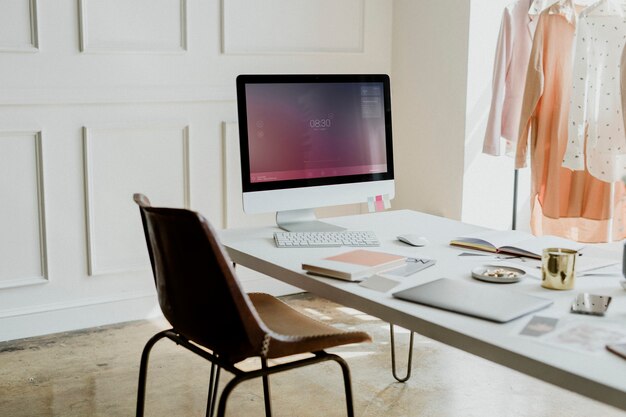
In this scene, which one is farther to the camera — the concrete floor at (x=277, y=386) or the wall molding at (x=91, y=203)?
the wall molding at (x=91, y=203)

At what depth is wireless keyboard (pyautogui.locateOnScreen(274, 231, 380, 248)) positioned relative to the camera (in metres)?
2.25

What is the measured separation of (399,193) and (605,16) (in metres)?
1.50

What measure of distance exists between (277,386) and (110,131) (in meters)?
1.36

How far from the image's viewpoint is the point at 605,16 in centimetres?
323

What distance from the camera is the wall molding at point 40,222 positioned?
3.35 metres

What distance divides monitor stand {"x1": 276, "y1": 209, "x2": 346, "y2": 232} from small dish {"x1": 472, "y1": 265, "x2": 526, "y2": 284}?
0.60m

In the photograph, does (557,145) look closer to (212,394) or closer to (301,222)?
(301,222)

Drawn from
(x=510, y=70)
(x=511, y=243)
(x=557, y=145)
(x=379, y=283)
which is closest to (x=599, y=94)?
(x=557, y=145)

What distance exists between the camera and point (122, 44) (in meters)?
3.50

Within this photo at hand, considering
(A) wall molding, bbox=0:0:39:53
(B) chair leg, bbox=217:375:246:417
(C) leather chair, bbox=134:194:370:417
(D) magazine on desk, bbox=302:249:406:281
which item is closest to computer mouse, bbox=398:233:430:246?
(D) magazine on desk, bbox=302:249:406:281

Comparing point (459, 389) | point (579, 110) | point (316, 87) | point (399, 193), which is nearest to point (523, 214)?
point (399, 193)

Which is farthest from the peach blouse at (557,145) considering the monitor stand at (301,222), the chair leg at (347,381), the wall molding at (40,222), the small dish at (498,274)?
the wall molding at (40,222)

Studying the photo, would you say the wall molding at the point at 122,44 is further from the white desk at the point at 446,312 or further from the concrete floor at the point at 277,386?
the white desk at the point at 446,312

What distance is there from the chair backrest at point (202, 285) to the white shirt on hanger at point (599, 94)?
80.3 inches
